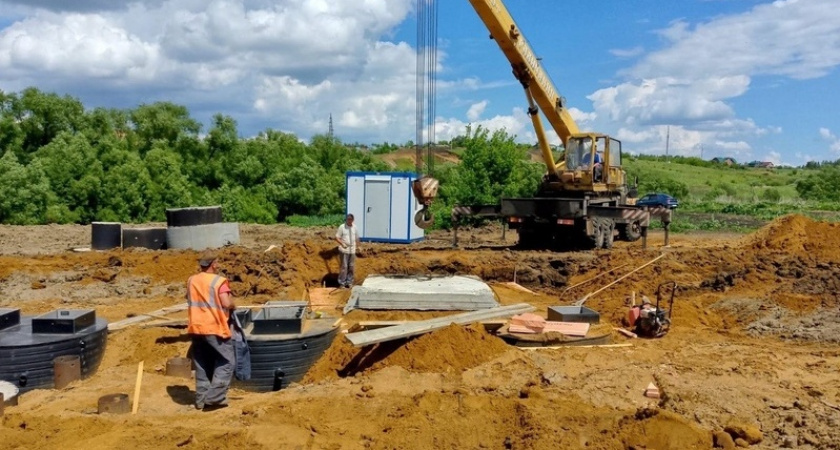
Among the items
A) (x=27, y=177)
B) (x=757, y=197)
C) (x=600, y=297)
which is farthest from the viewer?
(x=757, y=197)

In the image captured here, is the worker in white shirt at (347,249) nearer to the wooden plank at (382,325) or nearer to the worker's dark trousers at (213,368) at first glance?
the wooden plank at (382,325)

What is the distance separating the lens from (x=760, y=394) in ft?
24.2

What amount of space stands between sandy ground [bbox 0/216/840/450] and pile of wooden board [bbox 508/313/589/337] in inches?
20.3

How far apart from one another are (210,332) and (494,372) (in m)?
3.28

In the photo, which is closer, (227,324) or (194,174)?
(227,324)

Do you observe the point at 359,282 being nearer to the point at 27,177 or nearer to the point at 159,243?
the point at 159,243

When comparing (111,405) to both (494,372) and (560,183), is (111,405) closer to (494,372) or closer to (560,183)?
(494,372)

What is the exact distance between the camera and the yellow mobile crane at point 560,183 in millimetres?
17953

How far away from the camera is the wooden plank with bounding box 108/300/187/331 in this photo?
10.3 metres

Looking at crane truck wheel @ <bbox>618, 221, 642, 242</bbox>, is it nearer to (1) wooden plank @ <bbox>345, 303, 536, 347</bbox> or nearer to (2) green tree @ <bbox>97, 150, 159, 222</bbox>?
(1) wooden plank @ <bbox>345, 303, 536, 347</bbox>

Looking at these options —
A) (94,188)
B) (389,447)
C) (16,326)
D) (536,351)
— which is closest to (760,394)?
(536,351)

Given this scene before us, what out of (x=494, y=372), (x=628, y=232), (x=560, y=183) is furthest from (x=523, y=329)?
(x=628, y=232)

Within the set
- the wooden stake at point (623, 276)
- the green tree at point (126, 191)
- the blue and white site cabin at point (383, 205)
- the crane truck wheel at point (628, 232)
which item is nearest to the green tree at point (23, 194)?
the green tree at point (126, 191)

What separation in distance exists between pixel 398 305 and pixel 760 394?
5.73 m
